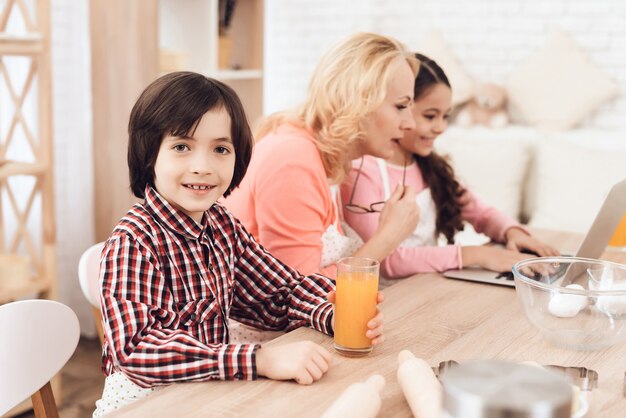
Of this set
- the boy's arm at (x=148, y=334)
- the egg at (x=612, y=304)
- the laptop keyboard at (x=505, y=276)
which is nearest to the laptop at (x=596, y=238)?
the laptop keyboard at (x=505, y=276)

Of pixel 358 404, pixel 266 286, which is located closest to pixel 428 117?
pixel 266 286

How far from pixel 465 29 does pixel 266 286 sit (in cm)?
271

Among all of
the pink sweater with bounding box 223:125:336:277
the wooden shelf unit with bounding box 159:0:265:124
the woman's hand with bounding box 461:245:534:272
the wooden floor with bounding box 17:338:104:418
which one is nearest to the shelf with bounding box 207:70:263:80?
the wooden shelf unit with bounding box 159:0:265:124

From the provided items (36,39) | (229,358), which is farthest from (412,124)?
(36,39)

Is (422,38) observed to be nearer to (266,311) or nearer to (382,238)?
(382,238)

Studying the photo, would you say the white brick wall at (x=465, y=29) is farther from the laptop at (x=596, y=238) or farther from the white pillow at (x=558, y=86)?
the laptop at (x=596, y=238)

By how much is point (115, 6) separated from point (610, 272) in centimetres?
232

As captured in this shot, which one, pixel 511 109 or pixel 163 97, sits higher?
pixel 163 97

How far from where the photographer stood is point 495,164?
3.53 meters

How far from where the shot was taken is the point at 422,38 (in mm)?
3969

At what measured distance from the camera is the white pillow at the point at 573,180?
130 inches

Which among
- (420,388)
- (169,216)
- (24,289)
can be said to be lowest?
(24,289)

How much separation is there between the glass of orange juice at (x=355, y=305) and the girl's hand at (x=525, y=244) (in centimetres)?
97

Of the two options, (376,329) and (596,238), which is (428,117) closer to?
(596,238)
